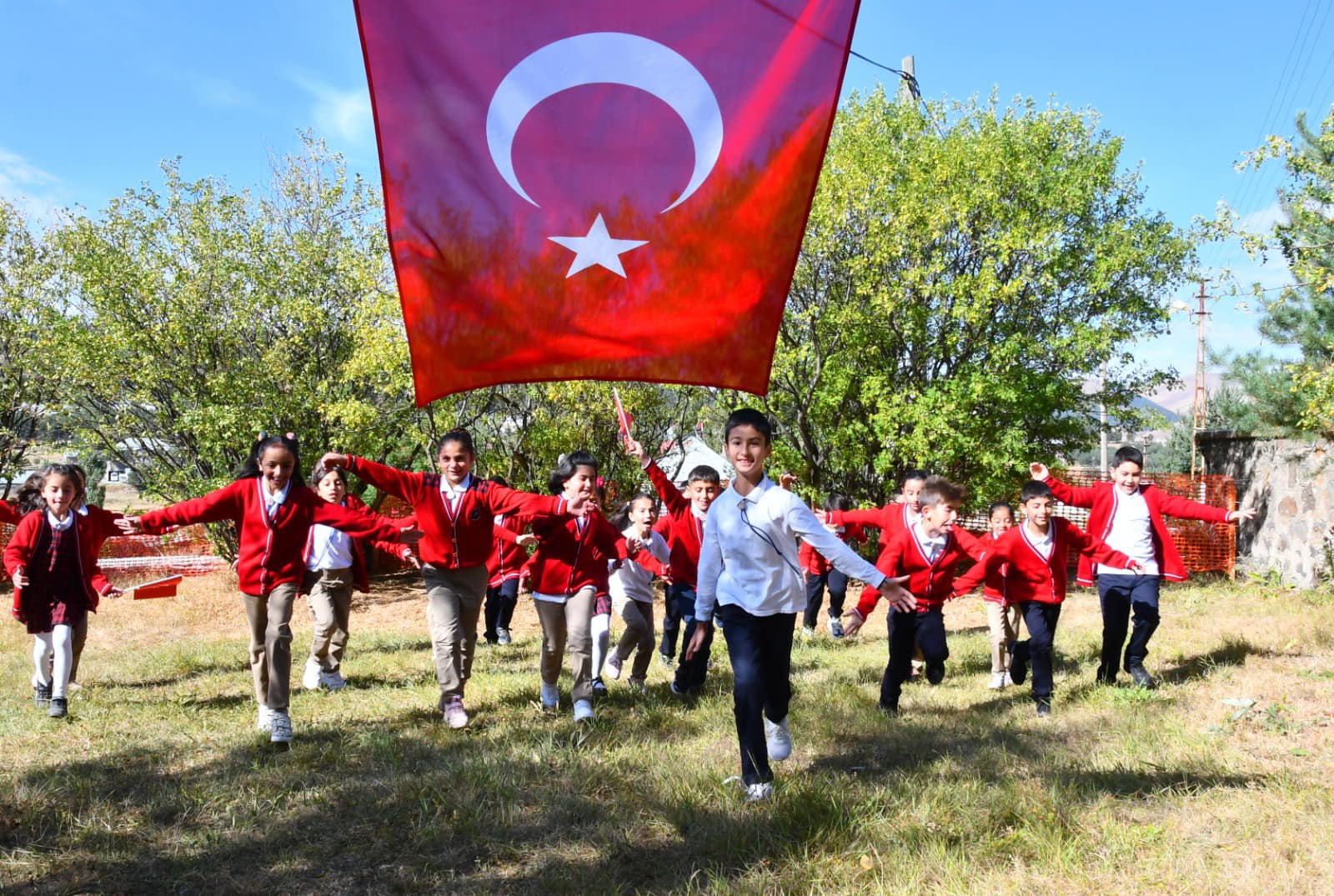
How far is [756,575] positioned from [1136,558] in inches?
155

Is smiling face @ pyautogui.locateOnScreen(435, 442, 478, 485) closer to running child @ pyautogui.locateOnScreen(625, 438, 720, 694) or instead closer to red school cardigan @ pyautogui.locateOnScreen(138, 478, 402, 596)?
red school cardigan @ pyautogui.locateOnScreen(138, 478, 402, 596)

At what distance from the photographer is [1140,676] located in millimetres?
6969

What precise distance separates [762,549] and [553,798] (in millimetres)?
1548

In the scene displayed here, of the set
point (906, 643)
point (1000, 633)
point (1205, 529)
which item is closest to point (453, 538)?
point (906, 643)

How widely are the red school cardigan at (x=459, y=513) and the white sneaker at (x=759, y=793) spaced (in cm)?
225

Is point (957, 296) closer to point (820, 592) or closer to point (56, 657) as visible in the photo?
point (820, 592)

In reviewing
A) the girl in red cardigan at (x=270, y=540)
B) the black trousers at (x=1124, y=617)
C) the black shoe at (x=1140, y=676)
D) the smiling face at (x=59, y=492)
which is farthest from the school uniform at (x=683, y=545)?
the smiling face at (x=59, y=492)

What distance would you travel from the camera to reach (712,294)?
4.28 m

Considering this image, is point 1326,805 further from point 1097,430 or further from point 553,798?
point 1097,430

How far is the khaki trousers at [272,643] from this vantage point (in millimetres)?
5570

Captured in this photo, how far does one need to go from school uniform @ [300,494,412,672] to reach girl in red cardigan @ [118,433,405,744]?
5.60 feet

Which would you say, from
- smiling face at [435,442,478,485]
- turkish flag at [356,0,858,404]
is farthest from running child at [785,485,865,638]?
turkish flag at [356,0,858,404]

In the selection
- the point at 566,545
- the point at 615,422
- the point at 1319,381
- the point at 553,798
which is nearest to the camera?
the point at 553,798

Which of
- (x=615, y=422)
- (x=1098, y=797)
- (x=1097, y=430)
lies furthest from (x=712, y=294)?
(x=1097, y=430)
